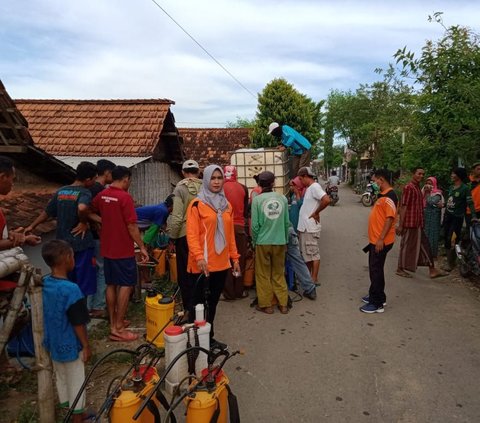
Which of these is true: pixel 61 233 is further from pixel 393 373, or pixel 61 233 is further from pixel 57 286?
pixel 393 373

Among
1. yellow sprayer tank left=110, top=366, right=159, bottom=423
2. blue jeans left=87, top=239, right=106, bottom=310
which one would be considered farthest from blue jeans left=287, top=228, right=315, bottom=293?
yellow sprayer tank left=110, top=366, right=159, bottom=423

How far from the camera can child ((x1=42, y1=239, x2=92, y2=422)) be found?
8.67 ft

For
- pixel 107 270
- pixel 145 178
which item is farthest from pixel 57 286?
pixel 145 178

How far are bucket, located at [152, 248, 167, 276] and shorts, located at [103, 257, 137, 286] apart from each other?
6.90 ft

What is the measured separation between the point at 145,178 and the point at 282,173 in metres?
4.31

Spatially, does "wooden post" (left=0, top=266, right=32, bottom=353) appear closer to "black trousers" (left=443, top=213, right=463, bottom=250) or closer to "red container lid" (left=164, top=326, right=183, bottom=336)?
"red container lid" (left=164, top=326, right=183, bottom=336)

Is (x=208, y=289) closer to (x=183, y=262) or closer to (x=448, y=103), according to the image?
(x=183, y=262)

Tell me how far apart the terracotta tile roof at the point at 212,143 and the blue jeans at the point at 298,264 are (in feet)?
39.4

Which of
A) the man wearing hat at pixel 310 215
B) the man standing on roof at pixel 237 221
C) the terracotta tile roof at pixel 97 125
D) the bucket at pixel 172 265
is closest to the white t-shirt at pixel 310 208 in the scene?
the man wearing hat at pixel 310 215

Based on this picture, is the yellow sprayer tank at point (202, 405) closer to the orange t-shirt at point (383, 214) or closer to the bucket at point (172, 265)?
the orange t-shirt at point (383, 214)

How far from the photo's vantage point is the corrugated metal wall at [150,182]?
10102mm

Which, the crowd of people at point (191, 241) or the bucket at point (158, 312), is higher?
the crowd of people at point (191, 241)

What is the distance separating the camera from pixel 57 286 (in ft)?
8.75

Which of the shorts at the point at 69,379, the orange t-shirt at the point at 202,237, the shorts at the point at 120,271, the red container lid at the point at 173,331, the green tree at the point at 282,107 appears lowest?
the shorts at the point at 69,379
